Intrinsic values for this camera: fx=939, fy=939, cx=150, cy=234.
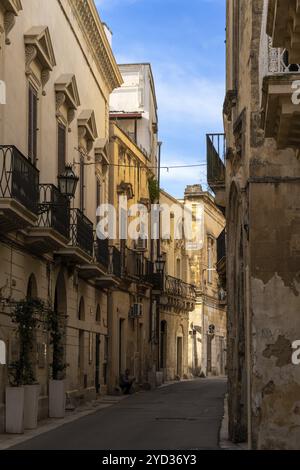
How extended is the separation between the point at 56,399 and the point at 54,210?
14.3 feet

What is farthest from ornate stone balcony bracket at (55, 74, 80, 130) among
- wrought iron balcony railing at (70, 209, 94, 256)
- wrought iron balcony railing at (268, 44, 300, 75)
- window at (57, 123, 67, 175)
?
wrought iron balcony railing at (268, 44, 300, 75)

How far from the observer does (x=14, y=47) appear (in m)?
17.9

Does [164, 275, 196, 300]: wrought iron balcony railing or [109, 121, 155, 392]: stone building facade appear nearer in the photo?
[109, 121, 155, 392]: stone building facade

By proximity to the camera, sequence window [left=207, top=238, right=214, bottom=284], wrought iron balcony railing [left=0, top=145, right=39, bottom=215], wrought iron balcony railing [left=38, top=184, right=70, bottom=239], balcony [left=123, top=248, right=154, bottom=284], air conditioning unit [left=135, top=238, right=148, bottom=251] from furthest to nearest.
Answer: window [left=207, top=238, right=214, bottom=284] < air conditioning unit [left=135, top=238, right=148, bottom=251] < balcony [left=123, top=248, right=154, bottom=284] < wrought iron balcony railing [left=38, top=184, right=70, bottom=239] < wrought iron balcony railing [left=0, top=145, right=39, bottom=215]

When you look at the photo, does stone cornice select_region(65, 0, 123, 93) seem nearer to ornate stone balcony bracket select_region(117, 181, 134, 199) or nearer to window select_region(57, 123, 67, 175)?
window select_region(57, 123, 67, 175)

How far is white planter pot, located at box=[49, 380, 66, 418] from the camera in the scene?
2045cm

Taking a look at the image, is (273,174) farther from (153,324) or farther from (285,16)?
(153,324)

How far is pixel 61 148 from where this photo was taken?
23.1 metres

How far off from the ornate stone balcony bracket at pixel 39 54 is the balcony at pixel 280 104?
900 cm

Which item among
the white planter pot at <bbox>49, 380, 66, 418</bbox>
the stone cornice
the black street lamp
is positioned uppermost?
the stone cornice

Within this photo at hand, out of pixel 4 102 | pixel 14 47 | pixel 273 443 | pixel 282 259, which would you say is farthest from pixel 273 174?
pixel 14 47

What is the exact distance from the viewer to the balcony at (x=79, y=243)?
71.5 feet

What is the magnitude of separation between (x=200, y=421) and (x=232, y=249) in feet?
17.4

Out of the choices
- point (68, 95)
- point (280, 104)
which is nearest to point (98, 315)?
point (68, 95)
